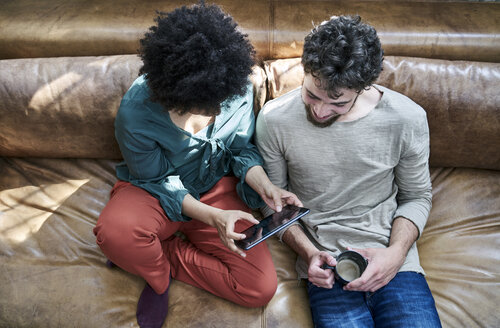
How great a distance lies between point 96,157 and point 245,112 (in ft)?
2.47

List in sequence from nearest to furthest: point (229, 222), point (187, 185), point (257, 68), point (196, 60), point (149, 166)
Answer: point (196, 60)
point (229, 222)
point (149, 166)
point (187, 185)
point (257, 68)

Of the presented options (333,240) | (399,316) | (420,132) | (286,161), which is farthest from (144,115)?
(399,316)

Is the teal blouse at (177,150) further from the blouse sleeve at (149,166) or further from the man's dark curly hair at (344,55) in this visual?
the man's dark curly hair at (344,55)

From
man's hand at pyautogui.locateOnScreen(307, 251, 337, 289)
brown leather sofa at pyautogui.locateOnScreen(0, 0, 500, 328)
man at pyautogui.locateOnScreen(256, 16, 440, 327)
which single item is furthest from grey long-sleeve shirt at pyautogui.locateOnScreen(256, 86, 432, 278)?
brown leather sofa at pyautogui.locateOnScreen(0, 0, 500, 328)

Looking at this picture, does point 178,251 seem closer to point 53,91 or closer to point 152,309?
point 152,309

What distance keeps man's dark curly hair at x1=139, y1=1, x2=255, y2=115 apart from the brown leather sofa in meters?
0.46

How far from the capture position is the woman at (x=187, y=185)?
110 centimetres

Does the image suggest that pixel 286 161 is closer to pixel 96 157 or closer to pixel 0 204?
pixel 96 157

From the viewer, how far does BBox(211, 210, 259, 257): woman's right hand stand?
122 cm

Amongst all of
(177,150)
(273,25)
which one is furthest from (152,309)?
(273,25)

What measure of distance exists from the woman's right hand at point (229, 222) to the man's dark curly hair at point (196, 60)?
13.7 inches

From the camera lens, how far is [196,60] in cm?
101

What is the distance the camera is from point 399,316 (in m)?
1.21

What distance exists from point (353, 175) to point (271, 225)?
0.37 m
